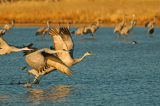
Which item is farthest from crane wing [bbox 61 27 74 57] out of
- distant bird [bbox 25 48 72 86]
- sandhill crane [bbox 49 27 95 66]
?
distant bird [bbox 25 48 72 86]

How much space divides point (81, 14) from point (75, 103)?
39.4 meters

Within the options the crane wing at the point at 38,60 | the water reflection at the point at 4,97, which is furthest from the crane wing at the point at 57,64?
the water reflection at the point at 4,97

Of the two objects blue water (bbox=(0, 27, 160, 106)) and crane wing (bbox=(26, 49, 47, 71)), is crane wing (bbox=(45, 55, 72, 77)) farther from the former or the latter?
blue water (bbox=(0, 27, 160, 106))

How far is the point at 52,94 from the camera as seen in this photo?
11.6m

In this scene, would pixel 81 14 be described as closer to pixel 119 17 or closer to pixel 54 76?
pixel 119 17

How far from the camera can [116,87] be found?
40.8 feet

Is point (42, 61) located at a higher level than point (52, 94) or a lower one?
higher

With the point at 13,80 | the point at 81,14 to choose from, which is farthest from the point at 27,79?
the point at 81,14

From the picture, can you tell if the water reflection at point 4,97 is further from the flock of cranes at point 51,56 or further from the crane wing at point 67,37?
the crane wing at point 67,37

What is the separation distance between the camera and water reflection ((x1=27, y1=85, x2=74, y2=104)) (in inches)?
431

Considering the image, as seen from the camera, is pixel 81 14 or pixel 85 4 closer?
pixel 81 14

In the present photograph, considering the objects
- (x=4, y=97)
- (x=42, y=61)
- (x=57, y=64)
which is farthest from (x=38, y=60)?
(x=4, y=97)

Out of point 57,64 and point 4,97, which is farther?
point 57,64

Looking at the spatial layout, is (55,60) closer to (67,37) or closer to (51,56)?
(51,56)
